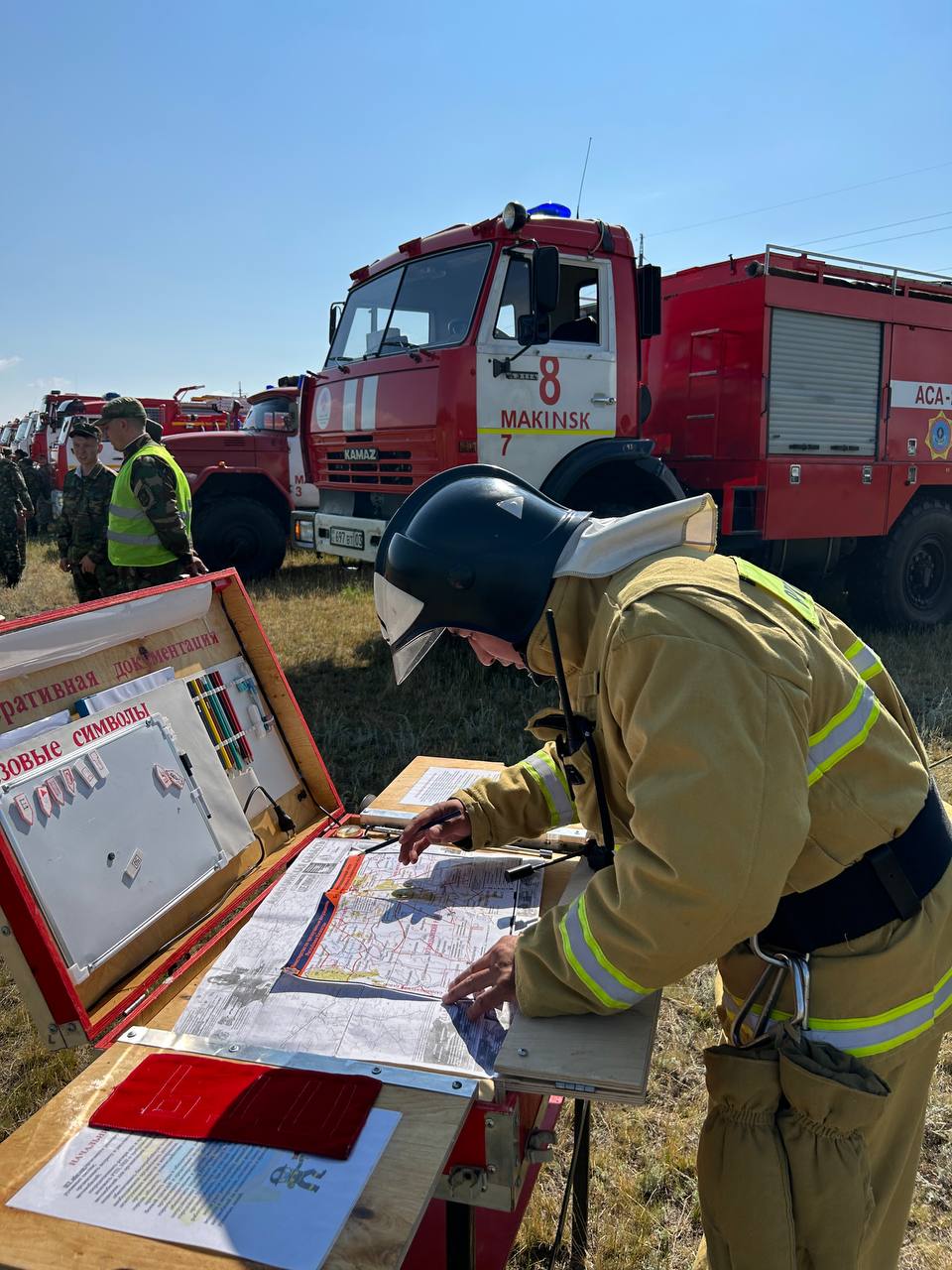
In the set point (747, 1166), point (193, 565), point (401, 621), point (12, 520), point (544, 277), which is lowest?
point (747, 1166)

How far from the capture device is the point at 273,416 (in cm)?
1055

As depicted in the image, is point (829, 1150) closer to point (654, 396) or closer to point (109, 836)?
point (109, 836)

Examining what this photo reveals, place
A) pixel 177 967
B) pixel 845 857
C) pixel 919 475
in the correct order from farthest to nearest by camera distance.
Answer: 1. pixel 919 475
2. pixel 177 967
3. pixel 845 857

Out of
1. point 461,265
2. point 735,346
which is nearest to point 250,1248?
point 461,265

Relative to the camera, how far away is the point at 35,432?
17438mm

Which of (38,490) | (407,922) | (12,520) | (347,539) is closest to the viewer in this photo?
(407,922)

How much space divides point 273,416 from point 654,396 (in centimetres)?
531

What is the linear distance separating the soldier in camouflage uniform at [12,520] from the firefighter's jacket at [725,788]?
1007 cm

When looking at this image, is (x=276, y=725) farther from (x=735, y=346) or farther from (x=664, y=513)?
(x=735, y=346)

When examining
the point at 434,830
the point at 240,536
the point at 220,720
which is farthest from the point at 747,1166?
the point at 240,536

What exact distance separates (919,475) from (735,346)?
6.94ft

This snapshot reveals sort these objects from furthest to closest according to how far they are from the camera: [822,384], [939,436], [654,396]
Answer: [939,436], [654,396], [822,384]

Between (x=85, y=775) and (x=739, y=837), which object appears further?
(x=85, y=775)

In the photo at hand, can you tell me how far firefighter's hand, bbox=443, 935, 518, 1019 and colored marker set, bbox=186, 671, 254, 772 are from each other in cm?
91
